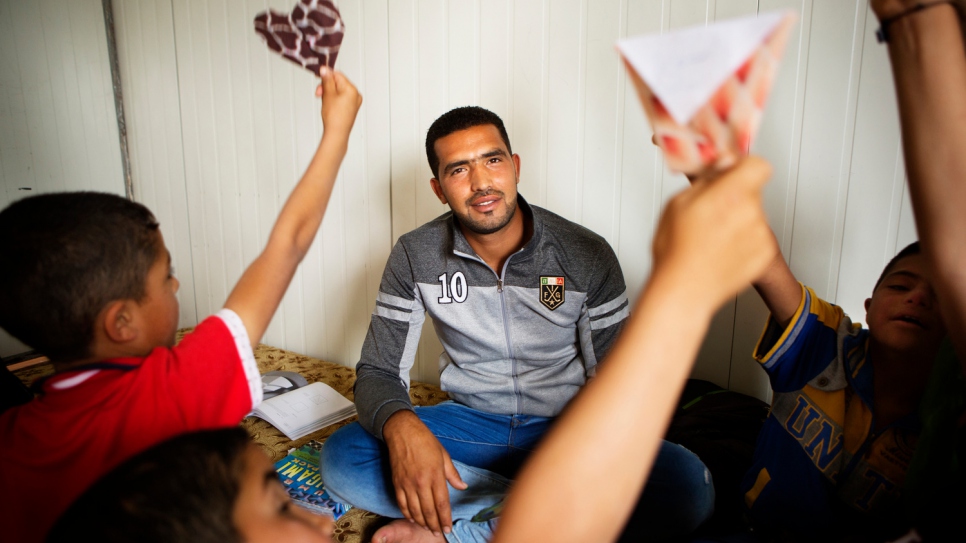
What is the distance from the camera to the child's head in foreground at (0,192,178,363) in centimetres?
68

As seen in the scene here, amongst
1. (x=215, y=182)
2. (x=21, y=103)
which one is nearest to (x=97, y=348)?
(x=215, y=182)

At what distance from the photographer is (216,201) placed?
8.66ft

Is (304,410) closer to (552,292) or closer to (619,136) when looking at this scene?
(552,292)

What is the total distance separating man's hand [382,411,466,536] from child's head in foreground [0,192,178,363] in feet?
2.11

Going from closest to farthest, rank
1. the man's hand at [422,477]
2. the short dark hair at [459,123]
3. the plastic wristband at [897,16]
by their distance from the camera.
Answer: the plastic wristband at [897,16] < the man's hand at [422,477] < the short dark hair at [459,123]

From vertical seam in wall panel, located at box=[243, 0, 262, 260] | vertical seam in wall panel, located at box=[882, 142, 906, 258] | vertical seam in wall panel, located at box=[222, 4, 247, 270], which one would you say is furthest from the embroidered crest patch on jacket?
vertical seam in wall panel, located at box=[222, 4, 247, 270]

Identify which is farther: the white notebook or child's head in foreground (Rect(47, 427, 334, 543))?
the white notebook

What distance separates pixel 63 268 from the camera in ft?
2.24

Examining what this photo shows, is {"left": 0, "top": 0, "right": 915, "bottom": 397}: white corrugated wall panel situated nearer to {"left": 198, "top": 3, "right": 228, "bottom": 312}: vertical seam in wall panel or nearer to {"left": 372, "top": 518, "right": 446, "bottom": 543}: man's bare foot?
{"left": 198, "top": 3, "right": 228, "bottom": 312}: vertical seam in wall panel

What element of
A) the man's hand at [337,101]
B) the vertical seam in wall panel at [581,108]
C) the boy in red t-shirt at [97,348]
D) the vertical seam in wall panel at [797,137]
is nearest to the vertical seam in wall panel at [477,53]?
the vertical seam in wall panel at [581,108]

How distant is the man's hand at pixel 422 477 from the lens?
120 cm

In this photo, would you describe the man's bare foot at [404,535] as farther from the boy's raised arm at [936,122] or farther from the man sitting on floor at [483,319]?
the boy's raised arm at [936,122]

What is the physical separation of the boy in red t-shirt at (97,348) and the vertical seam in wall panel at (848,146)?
5.00ft

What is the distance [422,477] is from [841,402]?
2.89ft
